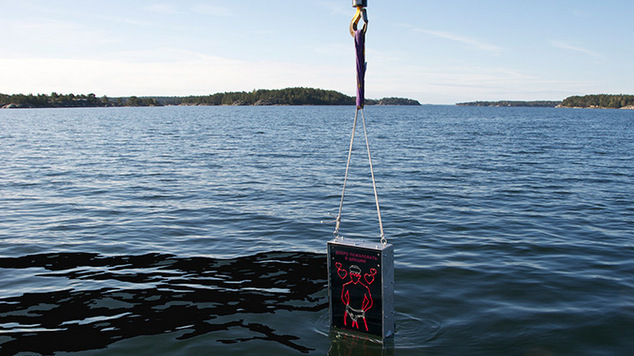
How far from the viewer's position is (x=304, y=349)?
7328mm

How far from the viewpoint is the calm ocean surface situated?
7699 mm

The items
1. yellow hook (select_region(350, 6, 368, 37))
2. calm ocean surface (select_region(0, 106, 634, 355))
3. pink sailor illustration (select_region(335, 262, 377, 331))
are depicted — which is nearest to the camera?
yellow hook (select_region(350, 6, 368, 37))

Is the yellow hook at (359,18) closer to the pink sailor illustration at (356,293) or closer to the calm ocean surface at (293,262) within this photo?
the pink sailor illustration at (356,293)

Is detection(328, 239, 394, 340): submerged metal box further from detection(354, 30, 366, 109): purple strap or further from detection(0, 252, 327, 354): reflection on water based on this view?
detection(354, 30, 366, 109): purple strap

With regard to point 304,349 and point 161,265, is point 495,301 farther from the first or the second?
point 161,265

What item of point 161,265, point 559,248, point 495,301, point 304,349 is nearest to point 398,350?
point 304,349

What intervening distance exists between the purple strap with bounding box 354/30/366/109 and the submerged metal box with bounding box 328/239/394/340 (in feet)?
6.36

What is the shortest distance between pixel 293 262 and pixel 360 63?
20.1 ft

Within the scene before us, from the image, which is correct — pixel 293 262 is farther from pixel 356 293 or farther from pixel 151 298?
pixel 356 293

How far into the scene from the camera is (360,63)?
21.0 ft

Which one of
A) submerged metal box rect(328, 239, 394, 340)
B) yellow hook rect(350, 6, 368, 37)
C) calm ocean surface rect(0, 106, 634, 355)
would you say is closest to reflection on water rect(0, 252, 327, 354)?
calm ocean surface rect(0, 106, 634, 355)

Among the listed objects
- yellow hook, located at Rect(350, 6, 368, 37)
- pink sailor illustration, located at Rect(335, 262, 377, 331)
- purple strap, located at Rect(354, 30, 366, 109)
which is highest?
yellow hook, located at Rect(350, 6, 368, 37)

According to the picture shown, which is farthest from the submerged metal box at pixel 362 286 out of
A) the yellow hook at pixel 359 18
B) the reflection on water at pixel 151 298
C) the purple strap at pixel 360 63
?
the yellow hook at pixel 359 18

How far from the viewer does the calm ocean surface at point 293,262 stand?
25.3ft
